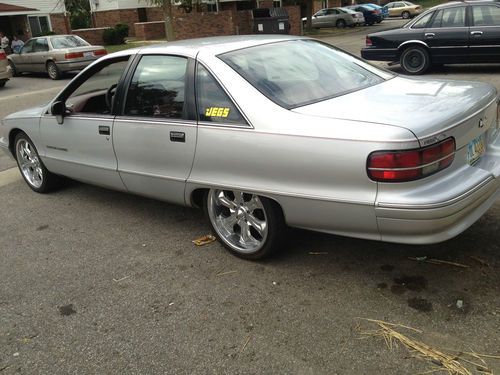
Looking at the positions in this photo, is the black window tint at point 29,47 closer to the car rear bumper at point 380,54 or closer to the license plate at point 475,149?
the car rear bumper at point 380,54

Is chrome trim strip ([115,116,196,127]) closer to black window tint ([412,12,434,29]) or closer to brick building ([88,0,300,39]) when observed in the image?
black window tint ([412,12,434,29])

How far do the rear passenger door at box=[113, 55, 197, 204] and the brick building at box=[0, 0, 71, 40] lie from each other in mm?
31350

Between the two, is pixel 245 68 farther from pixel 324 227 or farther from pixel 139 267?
pixel 139 267

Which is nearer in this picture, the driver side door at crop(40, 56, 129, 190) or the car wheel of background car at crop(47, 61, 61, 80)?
the driver side door at crop(40, 56, 129, 190)

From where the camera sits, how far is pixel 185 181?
3.81 m

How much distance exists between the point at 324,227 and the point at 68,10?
37.8 m

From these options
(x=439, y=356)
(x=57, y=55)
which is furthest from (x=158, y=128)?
(x=57, y=55)

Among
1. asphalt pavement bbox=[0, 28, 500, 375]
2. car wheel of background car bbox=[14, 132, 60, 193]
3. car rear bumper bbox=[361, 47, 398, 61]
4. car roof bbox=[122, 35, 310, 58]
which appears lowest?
asphalt pavement bbox=[0, 28, 500, 375]

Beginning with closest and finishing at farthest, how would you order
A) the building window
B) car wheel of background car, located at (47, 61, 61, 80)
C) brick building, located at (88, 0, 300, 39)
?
car wheel of background car, located at (47, 61, 61, 80)
brick building, located at (88, 0, 300, 39)
the building window

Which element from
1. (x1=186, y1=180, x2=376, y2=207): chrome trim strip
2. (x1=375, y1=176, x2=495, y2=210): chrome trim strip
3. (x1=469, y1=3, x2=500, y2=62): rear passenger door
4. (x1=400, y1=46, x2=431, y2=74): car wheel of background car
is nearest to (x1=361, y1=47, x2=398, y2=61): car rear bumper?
(x1=400, y1=46, x2=431, y2=74): car wheel of background car

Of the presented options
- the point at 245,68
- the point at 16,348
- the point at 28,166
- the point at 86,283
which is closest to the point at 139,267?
the point at 86,283

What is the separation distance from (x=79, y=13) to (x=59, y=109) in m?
38.9

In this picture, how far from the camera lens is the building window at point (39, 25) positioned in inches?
1358

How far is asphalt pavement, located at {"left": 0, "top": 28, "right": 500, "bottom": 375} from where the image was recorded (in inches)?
109
